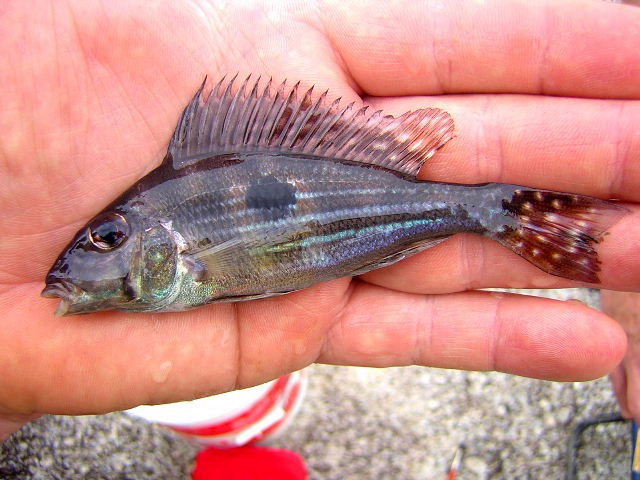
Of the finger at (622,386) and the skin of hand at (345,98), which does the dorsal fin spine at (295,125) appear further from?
the finger at (622,386)

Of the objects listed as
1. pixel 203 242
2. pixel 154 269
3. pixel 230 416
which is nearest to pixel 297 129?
pixel 203 242

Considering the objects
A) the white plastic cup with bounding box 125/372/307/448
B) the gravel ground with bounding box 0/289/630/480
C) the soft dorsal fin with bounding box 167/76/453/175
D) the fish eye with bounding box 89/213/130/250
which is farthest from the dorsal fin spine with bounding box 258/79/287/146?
the gravel ground with bounding box 0/289/630/480

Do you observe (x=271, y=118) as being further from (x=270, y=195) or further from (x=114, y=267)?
(x=114, y=267)

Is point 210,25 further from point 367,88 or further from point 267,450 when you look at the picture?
point 267,450

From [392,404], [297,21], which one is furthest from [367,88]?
[392,404]

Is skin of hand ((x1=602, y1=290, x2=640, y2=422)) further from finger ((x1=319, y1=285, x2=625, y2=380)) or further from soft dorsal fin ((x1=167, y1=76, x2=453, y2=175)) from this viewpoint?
soft dorsal fin ((x1=167, y1=76, x2=453, y2=175))

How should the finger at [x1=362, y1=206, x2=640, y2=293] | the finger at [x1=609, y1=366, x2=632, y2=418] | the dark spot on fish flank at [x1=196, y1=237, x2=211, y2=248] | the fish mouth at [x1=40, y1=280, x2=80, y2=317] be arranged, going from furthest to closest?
1. the finger at [x1=609, y1=366, x2=632, y2=418]
2. the finger at [x1=362, y1=206, x2=640, y2=293]
3. the dark spot on fish flank at [x1=196, y1=237, x2=211, y2=248]
4. the fish mouth at [x1=40, y1=280, x2=80, y2=317]

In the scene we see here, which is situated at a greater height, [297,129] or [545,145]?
[297,129]
